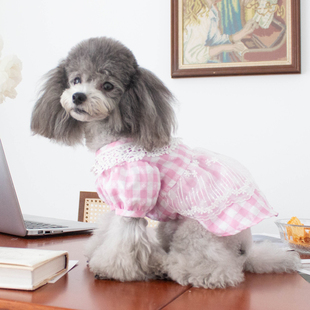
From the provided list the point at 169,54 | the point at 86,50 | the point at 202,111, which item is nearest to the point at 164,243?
the point at 86,50

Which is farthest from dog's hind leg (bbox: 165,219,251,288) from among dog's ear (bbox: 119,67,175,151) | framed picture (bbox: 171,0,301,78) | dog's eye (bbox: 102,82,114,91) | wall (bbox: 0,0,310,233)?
framed picture (bbox: 171,0,301,78)

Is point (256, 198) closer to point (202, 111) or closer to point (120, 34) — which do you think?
point (202, 111)

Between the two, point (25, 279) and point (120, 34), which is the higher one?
point (120, 34)

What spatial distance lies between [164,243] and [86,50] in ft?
1.70

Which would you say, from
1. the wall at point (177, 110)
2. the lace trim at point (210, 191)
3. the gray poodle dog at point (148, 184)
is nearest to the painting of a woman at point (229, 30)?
the wall at point (177, 110)

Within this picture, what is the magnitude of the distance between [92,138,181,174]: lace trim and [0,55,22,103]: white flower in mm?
260

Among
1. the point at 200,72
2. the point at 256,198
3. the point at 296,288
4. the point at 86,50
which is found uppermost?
the point at 200,72

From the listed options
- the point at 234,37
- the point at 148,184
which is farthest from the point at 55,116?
the point at 234,37

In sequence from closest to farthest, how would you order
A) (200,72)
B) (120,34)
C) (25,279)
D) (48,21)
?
(25,279) → (200,72) → (120,34) → (48,21)

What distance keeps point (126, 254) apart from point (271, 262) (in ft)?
1.13

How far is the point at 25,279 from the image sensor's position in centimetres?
66

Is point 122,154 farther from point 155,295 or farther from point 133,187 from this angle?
point 155,295

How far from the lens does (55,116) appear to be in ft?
3.04

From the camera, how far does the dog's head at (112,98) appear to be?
2.76ft
